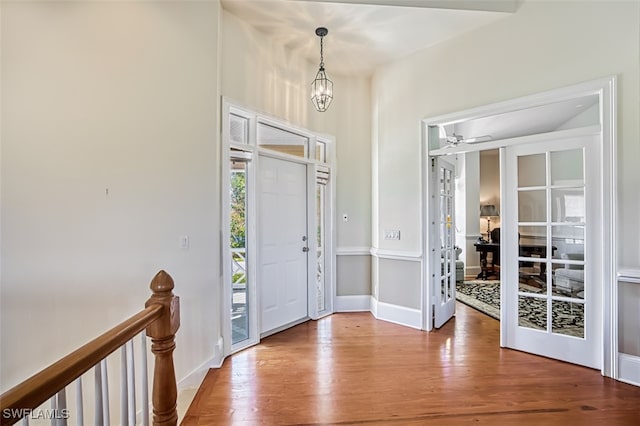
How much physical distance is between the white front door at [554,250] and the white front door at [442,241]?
78 centimetres

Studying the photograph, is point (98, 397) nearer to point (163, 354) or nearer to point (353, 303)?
point (163, 354)

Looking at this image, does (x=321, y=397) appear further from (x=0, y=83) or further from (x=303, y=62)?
(x=303, y=62)

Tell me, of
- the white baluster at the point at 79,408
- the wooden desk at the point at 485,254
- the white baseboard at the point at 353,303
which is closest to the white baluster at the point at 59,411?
the white baluster at the point at 79,408

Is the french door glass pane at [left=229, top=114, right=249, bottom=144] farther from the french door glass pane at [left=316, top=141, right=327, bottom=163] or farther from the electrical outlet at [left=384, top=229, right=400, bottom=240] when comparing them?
the electrical outlet at [left=384, top=229, right=400, bottom=240]

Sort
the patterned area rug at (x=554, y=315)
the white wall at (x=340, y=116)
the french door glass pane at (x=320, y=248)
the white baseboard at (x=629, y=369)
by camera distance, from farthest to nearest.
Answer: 1. the french door glass pane at (x=320, y=248)
2. the white wall at (x=340, y=116)
3. the patterned area rug at (x=554, y=315)
4. the white baseboard at (x=629, y=369)

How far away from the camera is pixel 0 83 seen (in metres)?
2.05

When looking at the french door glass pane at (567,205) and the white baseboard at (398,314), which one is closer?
the french door glass pane at (567,205)

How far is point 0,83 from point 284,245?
275 centimetres

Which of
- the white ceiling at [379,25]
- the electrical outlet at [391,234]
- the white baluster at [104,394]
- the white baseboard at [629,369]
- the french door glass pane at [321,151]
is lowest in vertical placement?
the white baseboard at [629,369]

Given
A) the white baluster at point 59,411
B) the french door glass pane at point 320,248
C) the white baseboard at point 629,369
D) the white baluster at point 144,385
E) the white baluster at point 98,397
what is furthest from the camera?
the french door glass pane at point 320,248

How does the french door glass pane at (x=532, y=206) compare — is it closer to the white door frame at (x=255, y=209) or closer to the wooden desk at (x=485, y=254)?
the white door frame at (x=255, y=209)

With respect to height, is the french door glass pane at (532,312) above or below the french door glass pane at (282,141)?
below

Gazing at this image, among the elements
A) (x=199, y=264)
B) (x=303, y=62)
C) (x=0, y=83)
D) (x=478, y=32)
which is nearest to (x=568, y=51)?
(x=478, y=32)

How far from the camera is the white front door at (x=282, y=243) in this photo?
144 inches
